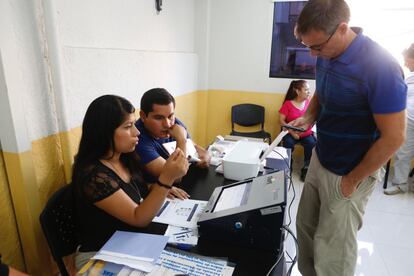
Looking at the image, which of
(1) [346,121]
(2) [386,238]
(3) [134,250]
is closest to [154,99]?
(3) [134,250]

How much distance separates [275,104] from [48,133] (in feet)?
9.53

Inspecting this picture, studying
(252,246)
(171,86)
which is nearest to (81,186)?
(252,246)

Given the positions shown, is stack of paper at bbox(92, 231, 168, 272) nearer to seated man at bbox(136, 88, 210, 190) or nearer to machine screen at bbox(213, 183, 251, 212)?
machine screen at bbox(213, 183, 251, 212)

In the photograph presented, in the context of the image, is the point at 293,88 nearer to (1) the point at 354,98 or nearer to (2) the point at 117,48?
(2) the point at 117,48

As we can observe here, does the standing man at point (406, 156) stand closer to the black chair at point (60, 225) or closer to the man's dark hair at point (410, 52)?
the man's dark hair at point (410, 52)

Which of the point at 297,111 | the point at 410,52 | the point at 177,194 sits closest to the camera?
the point at 177,194

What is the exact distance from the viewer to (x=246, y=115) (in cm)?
372

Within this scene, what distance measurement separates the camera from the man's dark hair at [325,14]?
1.01 metres

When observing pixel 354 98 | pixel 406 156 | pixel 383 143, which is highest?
pixel 354 98

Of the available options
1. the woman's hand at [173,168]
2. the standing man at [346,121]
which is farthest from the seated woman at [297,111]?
the woman's hand at [173,168]

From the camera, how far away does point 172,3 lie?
107 inches

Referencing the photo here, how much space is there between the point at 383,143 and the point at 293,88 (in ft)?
8.02

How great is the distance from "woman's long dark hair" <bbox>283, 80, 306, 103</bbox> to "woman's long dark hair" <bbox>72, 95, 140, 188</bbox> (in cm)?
264

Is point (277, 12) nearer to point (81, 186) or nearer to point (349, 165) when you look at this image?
point (349, 165)
